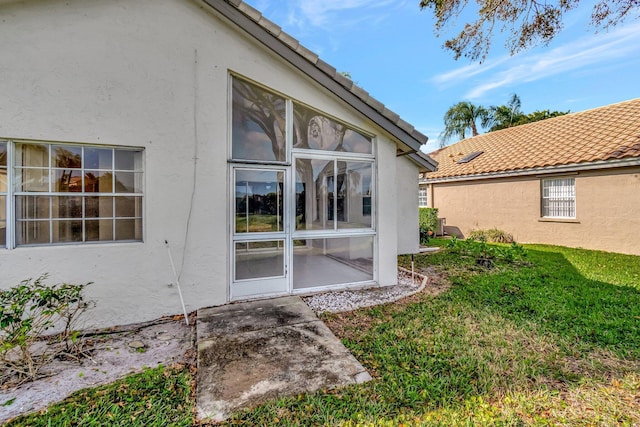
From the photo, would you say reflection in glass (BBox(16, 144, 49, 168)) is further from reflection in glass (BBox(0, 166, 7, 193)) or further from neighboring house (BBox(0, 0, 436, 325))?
reflection in glass (BBox(0, 166, 7, 193))

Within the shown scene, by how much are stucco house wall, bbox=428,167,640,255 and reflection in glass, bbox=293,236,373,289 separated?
1094cm

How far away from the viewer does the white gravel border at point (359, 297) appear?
19.6 ft

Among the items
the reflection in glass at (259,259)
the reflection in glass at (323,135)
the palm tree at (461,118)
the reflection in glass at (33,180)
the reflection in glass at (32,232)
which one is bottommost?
the reflection in glass at (259,259)

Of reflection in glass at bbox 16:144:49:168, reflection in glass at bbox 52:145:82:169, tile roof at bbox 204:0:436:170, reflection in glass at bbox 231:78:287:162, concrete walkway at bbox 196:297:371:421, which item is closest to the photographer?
concrete walkway at bbox 196:297:371:421

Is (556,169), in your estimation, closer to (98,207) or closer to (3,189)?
(98,207)

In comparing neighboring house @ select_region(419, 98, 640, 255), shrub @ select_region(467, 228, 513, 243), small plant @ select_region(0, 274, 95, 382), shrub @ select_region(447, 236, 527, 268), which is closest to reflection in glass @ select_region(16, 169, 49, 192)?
→ small plant @ select_region(0, 274, 95, 382)

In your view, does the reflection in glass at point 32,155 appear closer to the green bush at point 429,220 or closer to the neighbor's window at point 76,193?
the neighbor's window at point 76,193

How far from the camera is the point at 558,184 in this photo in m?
12.9

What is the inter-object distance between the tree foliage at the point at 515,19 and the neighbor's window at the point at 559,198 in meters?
A: 7.37

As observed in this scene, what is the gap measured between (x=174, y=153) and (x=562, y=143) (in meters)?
17.1

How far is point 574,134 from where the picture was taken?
45.7ft


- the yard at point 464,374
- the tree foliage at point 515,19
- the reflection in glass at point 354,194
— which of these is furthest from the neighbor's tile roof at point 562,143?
the reflection in glass at point 354,194

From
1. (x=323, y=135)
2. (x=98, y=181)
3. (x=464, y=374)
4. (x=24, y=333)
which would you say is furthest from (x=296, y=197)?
(x=24, y=333)

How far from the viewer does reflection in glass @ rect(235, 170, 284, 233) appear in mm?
5961
